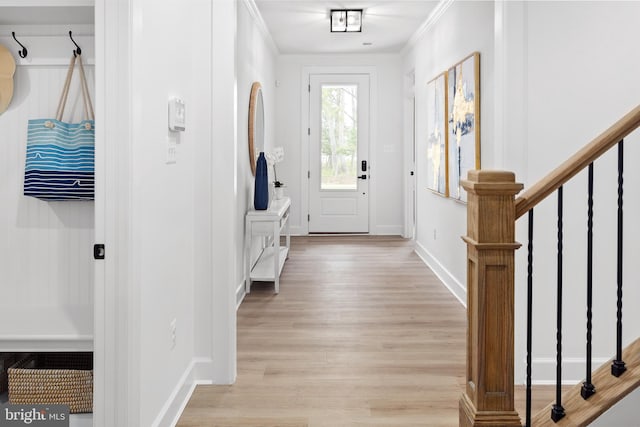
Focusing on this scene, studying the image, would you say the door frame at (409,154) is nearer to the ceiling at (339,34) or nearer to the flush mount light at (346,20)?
the ceiling at (339,34)

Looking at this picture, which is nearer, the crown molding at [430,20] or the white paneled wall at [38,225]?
the white paneled wall at [38,225]

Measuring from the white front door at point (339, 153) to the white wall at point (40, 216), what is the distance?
20.5 ft

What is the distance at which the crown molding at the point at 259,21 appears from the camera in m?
5.30

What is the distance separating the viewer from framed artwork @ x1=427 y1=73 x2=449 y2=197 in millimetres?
5266

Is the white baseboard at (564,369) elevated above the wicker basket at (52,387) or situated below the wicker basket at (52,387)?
below

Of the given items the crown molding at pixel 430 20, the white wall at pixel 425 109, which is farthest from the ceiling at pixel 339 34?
the white wall at pixel 425 109

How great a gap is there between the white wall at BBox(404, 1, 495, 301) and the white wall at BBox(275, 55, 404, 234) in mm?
706

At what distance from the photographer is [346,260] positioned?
21.5 ft

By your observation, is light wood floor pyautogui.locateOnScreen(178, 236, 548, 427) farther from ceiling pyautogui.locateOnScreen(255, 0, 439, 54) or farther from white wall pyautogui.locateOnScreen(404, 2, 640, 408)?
ceiling pyautogui.locateOnScreen(255, 0, 439, 54)

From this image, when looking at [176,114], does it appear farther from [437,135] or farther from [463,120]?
[437,135]

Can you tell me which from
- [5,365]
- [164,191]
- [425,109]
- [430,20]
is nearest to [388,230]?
[425,109]

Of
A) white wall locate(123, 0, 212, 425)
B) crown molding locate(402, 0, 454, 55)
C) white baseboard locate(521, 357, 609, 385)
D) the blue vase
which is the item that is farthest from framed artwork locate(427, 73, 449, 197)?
white wall locate(123, 0, 212, 425)

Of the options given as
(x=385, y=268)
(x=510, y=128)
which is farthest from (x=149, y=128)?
(x=385, y=268)

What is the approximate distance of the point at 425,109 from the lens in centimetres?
643
